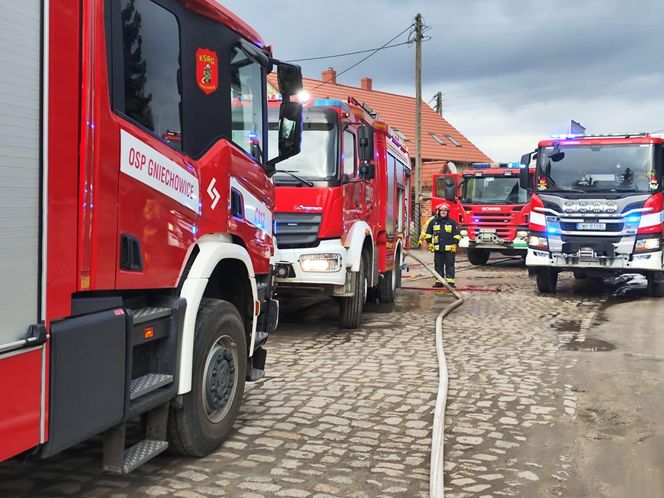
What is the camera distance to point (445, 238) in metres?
12.6

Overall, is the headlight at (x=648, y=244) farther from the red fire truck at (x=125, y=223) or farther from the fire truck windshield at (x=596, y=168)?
the red fire truck at (x=125, y=223)

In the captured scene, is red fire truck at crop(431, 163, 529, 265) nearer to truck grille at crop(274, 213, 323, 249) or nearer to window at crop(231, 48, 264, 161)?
truck grille at crop(274, 213, 323, 249)

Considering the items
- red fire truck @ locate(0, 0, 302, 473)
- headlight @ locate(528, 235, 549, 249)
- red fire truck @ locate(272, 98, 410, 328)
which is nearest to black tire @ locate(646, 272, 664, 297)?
headlight @ locate(528, 235, 549, 249)

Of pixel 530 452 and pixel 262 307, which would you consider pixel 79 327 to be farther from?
pixel 530 452

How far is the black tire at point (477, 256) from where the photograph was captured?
62.0 ft

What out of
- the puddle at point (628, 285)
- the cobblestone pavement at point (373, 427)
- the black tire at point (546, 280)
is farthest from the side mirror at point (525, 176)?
the cobblestone pavement at point (373, 427)

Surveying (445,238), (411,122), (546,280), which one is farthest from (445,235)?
(411,122)

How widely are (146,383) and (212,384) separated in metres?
0.72

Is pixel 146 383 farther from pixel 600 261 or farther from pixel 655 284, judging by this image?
pixel 655 284

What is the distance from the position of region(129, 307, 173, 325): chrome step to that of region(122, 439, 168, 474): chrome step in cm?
67

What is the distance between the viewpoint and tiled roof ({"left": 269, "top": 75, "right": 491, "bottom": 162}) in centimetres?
3234

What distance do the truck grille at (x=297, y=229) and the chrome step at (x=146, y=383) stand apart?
422 centimetres

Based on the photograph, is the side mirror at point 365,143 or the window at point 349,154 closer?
the window at point 349,154

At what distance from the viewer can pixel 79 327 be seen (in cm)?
253
